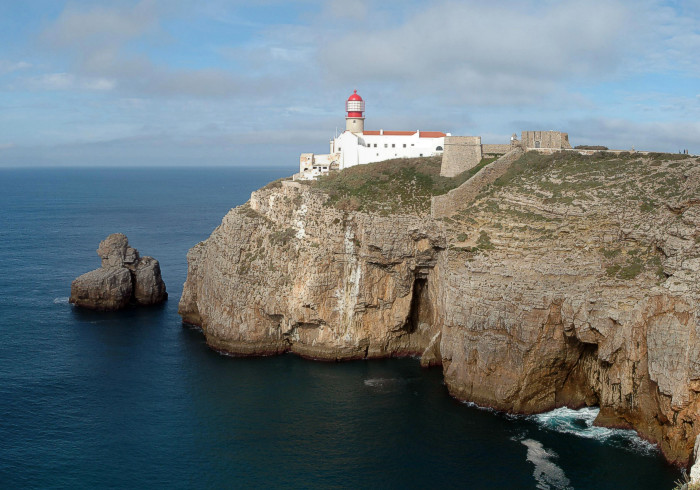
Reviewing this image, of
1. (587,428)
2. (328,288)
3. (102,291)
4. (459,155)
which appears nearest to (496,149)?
(459,155)

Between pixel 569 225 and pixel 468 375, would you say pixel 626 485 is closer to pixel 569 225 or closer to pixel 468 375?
pixel 468 375

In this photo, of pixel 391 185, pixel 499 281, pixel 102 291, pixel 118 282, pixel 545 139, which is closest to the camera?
pixel 499 281

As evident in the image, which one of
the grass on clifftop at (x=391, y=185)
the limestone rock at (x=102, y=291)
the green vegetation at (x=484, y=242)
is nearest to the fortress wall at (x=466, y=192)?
the grass on clifftop at (x=391, y=185)

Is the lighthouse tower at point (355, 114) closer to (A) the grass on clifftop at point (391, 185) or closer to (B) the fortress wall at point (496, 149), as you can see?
(A) the grass on clifftop at point (391, 185)

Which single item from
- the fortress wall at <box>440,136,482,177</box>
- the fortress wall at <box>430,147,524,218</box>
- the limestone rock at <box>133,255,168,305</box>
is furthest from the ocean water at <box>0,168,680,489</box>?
the fortress wall at <box>440,136,482,177</box>

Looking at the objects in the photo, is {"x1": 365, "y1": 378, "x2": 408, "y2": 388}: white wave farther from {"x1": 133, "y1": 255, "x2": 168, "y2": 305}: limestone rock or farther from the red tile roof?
{"x1": 133, "y1": 255, "x2": 168, "y2": 305}: limestone rock

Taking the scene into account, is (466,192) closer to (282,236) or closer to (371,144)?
(282,236)

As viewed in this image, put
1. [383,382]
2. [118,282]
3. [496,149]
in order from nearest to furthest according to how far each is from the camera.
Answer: [383,382] < [496,149] < [118,282]
